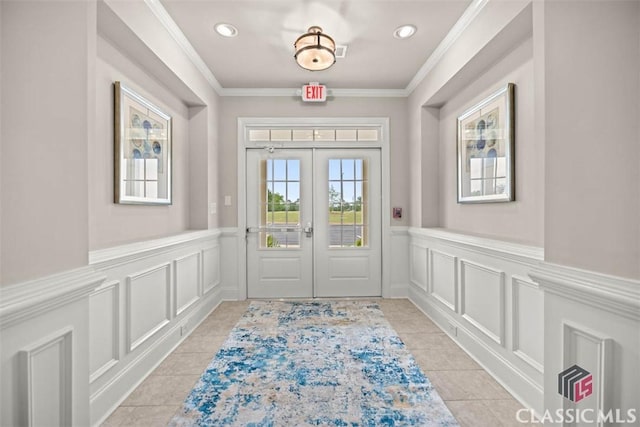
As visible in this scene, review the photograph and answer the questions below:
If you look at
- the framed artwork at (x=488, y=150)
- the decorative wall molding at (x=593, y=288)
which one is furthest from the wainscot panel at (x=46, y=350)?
the framed artwork at (x=488, y=150)

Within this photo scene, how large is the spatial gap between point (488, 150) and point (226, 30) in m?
2.43

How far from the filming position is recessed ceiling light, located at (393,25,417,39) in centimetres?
273

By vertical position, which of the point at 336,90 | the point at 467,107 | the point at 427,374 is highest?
the point at 336,90

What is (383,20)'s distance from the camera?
2.63 meters

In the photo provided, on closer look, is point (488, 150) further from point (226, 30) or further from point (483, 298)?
point (226, 30)

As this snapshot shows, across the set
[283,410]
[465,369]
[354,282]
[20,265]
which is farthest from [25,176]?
[354,282]

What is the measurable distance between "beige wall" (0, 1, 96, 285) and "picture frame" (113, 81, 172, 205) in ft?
3.04

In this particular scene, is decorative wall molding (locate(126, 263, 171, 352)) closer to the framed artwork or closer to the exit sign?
the exit sign

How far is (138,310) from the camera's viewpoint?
227cm

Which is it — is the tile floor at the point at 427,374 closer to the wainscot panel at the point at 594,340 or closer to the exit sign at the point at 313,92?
the wainscot panel at the point at 594,340

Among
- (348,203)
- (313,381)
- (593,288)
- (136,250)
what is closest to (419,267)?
(348,203)

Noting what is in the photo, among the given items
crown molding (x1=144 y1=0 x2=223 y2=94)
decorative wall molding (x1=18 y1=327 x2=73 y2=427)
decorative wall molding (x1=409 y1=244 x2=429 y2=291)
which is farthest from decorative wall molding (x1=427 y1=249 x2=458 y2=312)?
crown molding (x1=144 y1=0 x2=223 y2=94)

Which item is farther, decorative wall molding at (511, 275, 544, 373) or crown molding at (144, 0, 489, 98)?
crown molding at (144, 0, 489, 98)

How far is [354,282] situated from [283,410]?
2.52m
